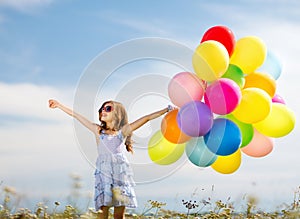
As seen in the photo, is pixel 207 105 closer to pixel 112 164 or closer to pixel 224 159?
pixel 224 159

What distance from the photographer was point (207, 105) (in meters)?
4.12

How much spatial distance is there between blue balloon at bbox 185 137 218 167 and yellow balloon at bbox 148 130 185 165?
8 centimetres

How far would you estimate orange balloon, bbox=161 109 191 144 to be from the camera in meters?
4.18

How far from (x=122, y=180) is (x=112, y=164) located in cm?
16

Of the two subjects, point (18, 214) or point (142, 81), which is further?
point (142, 81)

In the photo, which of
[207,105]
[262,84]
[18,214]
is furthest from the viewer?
[262,84]

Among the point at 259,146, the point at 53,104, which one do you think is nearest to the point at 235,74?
the point at 259,146

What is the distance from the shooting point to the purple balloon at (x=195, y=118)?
4035 mm

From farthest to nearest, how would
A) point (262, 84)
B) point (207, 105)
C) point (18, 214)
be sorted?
1. point (262, 84)
2. point (207, 105)
3. point (18, 214)

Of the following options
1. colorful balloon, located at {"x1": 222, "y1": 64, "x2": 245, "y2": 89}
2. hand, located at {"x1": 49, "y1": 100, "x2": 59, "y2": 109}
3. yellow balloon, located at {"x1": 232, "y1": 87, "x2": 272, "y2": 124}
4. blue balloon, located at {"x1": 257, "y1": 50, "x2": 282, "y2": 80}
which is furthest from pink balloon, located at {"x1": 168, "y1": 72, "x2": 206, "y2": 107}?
hand, located at {"x1": 49, "y1": 100, "x2": 59, "y2": 109}

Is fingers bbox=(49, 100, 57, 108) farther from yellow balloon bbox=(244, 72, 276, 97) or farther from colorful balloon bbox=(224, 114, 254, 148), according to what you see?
yellow balloon bbox=(244, 72, 276, 97)

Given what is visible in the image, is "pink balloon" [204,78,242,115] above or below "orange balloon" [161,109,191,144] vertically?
above

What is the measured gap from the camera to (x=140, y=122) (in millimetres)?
4352

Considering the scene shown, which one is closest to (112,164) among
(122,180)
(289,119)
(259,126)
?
(122,180)
